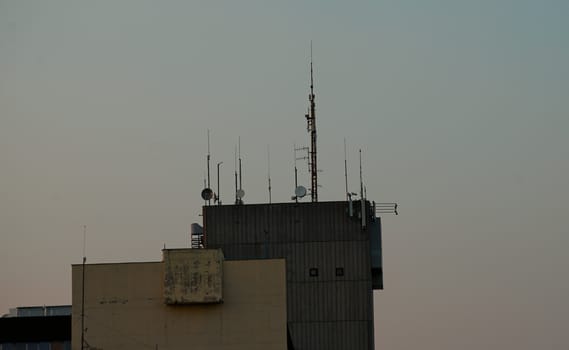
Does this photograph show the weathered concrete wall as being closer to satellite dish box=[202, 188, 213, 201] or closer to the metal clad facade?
the metal clad facade

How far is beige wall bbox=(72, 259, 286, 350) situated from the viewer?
8700 cm

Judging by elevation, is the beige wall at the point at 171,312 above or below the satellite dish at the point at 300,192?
below

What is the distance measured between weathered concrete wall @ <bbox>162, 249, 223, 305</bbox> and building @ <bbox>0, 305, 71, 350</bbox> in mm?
12641

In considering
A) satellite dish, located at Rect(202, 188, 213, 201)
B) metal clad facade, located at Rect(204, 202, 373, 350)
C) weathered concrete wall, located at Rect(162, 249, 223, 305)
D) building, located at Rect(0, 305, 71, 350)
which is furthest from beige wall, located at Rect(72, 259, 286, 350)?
satellite dish, located at Rect(202, 188, 213, 201)

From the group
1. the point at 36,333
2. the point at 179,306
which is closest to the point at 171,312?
the point at 179,306

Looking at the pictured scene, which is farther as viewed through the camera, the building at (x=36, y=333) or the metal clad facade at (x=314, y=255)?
the metal clad facade at (x=314, y=255)

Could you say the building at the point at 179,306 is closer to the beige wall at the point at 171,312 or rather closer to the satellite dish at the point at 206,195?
the beige wall at the point at 171,312

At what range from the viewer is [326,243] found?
354 feet

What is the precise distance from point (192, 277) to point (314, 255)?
2221cm

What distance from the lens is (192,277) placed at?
86750mm

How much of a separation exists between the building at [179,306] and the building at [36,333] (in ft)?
31.2

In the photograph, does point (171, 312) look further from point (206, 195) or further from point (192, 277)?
point (206, 195)

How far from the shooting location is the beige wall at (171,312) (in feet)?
285

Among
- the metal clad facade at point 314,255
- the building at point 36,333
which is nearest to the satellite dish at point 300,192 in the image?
the metal clad facade at point 314,255
